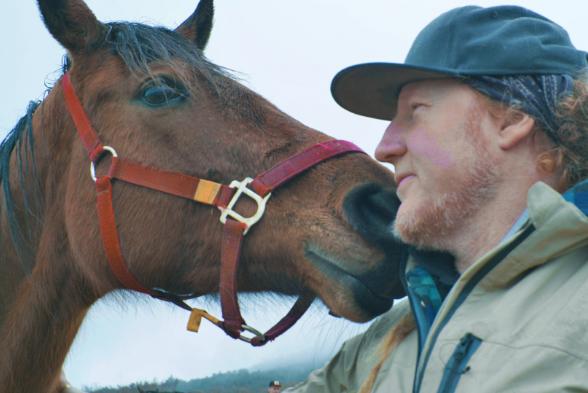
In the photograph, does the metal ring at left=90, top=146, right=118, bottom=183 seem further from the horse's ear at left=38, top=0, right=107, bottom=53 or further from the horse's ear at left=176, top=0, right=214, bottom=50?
the horse's ear at left=176, top=0, right=214, bottom=50

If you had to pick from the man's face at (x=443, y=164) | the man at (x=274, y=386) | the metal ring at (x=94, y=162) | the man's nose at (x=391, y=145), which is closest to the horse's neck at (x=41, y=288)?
the metal ring at (x=94, y=162)

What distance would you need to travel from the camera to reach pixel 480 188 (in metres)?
2.29

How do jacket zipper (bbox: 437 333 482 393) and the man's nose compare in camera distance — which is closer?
jacket zipper (bbox: 437 333 482 393)

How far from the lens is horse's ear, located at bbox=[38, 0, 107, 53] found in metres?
3.36

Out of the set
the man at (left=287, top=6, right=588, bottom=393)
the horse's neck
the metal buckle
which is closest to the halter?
the metal buckle

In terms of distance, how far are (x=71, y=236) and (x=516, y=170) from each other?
7.04 ft

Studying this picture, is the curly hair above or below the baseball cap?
below

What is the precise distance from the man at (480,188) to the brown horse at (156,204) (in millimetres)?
349

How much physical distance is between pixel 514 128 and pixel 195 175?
59.0 inches

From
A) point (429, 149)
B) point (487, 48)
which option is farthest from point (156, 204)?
point (487, 48)

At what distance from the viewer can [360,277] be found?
8.92 feet

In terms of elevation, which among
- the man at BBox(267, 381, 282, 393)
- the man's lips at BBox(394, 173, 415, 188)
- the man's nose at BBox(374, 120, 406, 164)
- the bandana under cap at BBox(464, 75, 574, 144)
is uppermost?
the bandana under cap at BBox(464, 75, 574, 144)

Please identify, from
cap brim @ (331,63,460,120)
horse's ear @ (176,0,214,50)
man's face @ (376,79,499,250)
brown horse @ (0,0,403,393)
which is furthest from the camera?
horse's ear @ (176,0,214,50)

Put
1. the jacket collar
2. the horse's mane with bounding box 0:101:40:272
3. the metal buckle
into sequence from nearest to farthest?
the jacket collar → the metal buckle → the horse's mane with bounding box 0:101:40:272
